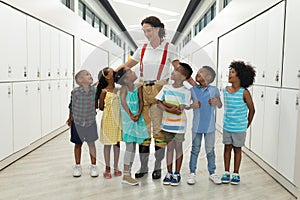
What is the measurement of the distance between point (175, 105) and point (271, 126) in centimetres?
123

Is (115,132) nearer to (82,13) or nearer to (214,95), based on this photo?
(214,95)

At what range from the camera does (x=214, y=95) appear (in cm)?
207

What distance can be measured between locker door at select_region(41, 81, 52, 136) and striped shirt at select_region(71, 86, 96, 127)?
159 cm

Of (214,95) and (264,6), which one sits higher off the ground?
(264,6)

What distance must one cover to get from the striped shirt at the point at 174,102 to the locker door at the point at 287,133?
2.89 feet

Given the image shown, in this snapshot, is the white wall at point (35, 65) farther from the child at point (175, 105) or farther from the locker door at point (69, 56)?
the child at point (175, 105)

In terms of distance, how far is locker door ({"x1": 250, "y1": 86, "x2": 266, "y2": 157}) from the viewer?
2.84m

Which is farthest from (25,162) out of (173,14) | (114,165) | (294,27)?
(173,14)

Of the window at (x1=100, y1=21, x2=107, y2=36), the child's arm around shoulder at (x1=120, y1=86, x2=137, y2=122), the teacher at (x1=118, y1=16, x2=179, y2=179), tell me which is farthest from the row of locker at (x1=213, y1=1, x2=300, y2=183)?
the window at (x1=100, y1=21, x2=107, y2=36)

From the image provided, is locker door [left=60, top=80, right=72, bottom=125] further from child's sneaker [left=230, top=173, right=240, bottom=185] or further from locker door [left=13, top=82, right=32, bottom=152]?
child's sneaker [left=230, top=173, right=240, bottom=185]

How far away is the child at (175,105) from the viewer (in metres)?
1.74

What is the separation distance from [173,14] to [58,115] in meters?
3.91

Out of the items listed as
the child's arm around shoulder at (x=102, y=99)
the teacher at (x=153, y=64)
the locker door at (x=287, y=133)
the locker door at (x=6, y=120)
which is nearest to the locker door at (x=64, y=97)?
the locker door at (x=6, y=120)

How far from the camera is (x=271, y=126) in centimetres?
261
